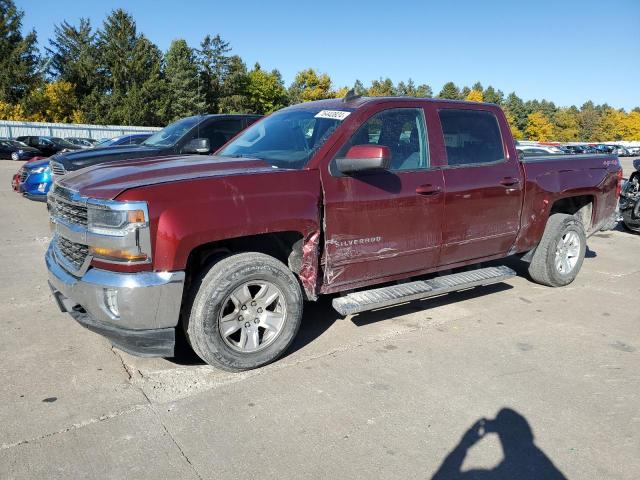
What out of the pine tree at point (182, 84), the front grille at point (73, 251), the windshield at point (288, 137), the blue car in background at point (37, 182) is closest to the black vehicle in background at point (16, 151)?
the blue car in background at point (37, 182)

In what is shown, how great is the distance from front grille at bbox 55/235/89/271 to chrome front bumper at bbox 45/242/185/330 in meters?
0.14

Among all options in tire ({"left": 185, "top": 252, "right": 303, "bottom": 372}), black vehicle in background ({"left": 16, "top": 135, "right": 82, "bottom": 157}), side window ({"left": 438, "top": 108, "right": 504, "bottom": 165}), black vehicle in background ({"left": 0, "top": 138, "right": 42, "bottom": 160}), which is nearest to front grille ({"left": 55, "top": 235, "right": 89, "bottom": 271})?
tire ({"left": 185, "top": 252, "right": 303, "bottom": 372})

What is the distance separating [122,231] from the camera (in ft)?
10.4

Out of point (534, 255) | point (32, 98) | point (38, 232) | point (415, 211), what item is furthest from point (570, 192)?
point (32, 98)

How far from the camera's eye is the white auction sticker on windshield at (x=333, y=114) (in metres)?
4.24

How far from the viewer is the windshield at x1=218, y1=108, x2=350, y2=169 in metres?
4.12

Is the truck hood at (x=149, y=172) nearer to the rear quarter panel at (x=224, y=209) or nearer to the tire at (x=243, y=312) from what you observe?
the rear quarter panel at (x=224, y=209)

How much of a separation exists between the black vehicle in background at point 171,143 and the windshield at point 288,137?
294 cm

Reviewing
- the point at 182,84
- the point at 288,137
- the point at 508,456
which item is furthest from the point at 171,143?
the point at 182,84

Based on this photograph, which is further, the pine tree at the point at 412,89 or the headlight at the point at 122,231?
the pine tree at the point at 412,89

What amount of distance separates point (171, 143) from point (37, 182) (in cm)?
412

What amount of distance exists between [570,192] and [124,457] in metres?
5.14

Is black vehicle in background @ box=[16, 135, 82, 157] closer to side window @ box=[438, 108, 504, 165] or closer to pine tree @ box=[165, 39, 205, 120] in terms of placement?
side window @ box=[438, 108, 504, 165]

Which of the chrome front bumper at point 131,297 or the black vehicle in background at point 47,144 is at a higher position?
the black vehicle in background at point 47,144
